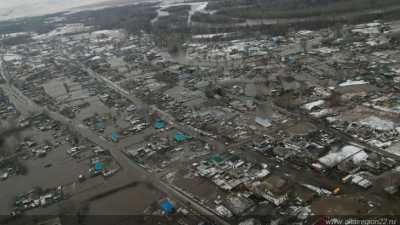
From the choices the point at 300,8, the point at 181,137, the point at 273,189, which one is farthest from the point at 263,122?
the point at 300,8

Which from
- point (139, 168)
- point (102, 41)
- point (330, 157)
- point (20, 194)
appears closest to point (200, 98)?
point (139, 168)

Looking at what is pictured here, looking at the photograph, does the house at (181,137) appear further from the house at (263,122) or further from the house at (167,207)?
the house at (167,207)

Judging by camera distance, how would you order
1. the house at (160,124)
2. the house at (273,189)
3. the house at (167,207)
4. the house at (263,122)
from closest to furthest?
the house at (273,189) → the house at (167,207) → the house at (263,122) → the house at (160,124)

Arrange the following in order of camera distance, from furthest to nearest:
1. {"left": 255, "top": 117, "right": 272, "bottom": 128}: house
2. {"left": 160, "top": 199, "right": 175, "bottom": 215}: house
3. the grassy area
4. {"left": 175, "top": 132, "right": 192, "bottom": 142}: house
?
the grassy area → {"left": 255, "top": 117, "right": 272, "bottom": 128}: house → {"left": 175, "top": 132, "right": 192, "bottom": 142}: house → {"left": 160, "top": 199, "right": 175, "bottom": 215}: house

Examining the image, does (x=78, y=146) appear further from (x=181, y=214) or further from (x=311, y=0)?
(x=311, y=0)

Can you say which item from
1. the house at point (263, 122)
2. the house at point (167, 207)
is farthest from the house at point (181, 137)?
the house at point (167, 207)

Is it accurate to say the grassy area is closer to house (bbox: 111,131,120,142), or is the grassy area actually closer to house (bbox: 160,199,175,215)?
house (bbox: 111,131,120,142)

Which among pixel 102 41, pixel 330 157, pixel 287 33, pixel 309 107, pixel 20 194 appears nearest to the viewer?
pixel 330 157

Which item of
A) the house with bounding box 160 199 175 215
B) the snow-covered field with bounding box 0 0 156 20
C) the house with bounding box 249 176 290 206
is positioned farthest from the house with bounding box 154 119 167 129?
the snow-covered field with bounding box 0 0 156 20
